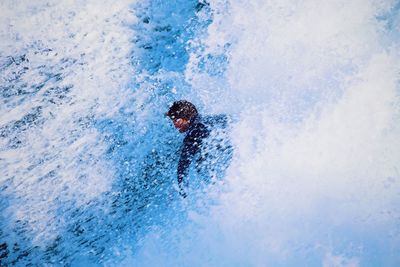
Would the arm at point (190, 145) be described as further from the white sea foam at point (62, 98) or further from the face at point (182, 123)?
the white sea foam at point (62, 98)

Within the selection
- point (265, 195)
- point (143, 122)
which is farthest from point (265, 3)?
point (265, 195)

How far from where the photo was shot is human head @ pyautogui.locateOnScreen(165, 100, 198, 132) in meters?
3.07

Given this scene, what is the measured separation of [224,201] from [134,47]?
2.26 m

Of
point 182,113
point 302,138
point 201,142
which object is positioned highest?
point 182,113

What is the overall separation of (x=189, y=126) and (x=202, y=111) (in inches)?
9.6

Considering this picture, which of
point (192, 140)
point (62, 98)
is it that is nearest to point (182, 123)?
point (192, 140)

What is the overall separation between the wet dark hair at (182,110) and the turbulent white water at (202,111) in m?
0.10

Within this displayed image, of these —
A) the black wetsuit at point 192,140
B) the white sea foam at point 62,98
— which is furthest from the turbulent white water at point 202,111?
the black wetsuit at point 192,140

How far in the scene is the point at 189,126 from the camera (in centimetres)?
313

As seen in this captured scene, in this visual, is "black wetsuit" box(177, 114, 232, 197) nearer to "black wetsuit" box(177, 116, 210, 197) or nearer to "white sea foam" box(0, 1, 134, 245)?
"black wetsuit" box(177, 116, 210, 197)

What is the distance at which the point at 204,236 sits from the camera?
402 cm

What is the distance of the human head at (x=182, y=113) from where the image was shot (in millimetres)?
3066

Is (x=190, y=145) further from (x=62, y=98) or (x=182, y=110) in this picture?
(x=62, y=98)

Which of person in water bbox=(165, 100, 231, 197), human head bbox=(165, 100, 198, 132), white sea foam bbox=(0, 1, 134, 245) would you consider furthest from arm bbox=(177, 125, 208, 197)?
white sea foam bbox=(0, 1, 134, 245)
